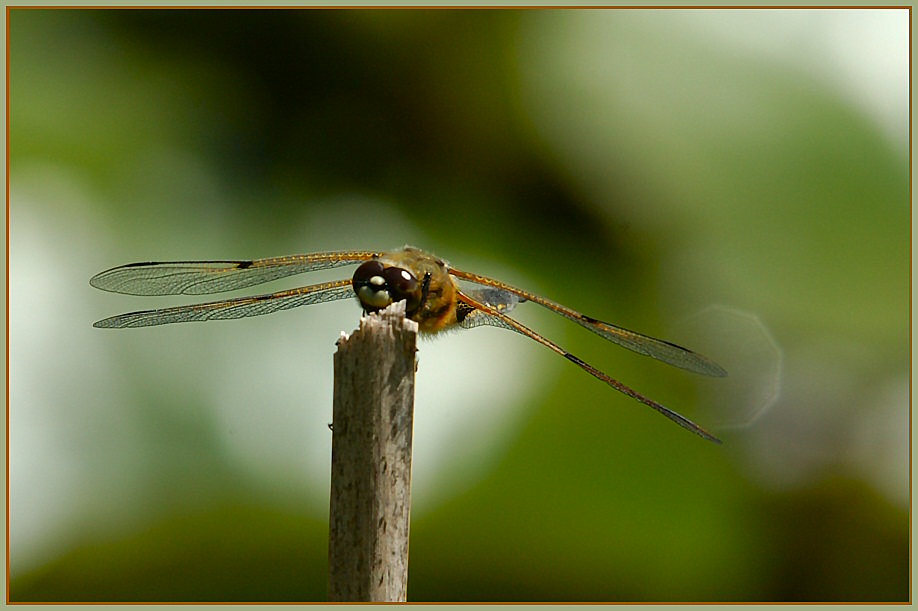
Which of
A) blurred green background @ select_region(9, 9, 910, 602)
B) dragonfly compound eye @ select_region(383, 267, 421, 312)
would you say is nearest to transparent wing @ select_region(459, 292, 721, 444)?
dragonfly compound eye @ select_region(383, 267, 421, 312)

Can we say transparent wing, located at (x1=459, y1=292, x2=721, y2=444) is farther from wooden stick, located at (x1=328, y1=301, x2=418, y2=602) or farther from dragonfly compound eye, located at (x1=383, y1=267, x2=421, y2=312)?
wooden stick, located at (x1=328, y1=301, x2=418, y2=602)

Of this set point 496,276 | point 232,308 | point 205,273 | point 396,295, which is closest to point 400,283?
point 396,295

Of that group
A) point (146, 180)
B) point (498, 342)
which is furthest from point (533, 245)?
point (146, 180)

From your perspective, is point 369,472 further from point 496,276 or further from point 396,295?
point 496,276

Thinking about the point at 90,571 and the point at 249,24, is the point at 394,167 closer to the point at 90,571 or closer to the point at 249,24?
the point at 249,24

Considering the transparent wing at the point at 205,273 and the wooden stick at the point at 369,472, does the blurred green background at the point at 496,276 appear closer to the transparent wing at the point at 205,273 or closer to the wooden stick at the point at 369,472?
the transparent wing at the point at 205,273

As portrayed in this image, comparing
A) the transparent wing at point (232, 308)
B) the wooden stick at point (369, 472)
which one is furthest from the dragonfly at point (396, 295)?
the wooden stick at point (369, 472)
